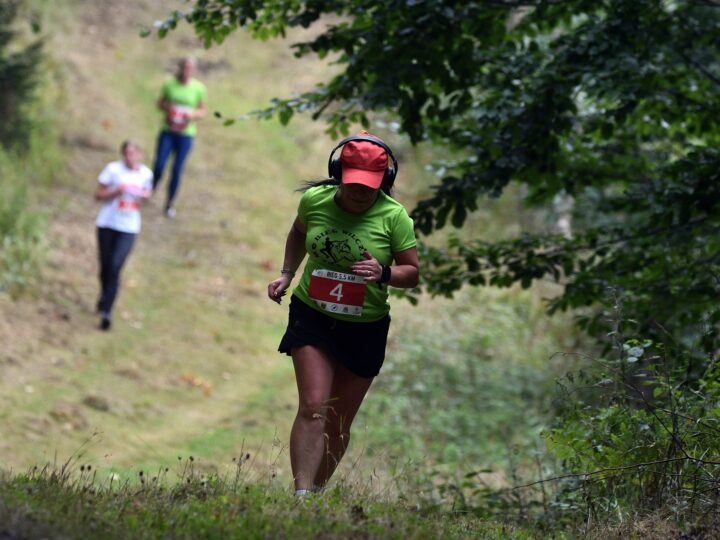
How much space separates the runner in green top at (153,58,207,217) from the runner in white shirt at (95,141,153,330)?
324cm

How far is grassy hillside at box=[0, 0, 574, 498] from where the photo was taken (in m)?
10.5

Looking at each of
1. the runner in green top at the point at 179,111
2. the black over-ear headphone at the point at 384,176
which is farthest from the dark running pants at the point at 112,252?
the black over-ear headphone at the point at 384,176

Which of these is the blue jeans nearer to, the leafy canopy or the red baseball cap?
the leafy canopy

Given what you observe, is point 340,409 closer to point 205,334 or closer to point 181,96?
point 205,334

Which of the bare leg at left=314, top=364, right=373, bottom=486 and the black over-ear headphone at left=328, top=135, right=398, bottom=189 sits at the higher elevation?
the black over-ear headphone at left=328, top=135, right=398, bottom=189

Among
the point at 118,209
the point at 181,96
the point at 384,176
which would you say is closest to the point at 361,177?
the point at 384,176

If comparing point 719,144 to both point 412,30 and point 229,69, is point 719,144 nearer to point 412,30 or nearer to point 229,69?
point 412,30

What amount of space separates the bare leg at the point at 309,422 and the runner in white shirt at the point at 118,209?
24.7 feet

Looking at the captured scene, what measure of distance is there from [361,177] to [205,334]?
9.30 meters

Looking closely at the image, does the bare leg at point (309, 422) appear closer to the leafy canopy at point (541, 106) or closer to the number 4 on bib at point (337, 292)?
the number 4 on bib at point (337, 292)

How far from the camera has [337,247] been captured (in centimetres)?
517

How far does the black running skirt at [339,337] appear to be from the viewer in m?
5.31

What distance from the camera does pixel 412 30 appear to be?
279 inches

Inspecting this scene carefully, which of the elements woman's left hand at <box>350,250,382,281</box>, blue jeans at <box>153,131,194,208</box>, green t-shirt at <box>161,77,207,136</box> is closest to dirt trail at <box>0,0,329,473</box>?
woman's left hand at <box>350,250,382,281</box>
